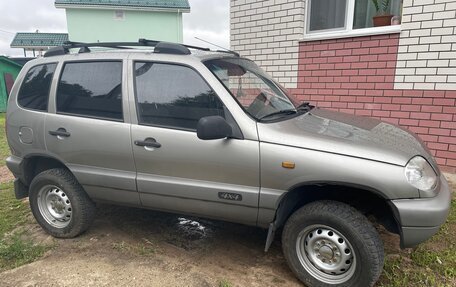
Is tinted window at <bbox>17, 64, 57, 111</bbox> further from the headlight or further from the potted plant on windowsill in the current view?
the potted plant on windowsill

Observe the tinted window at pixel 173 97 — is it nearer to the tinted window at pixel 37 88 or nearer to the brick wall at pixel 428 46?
the tinted window at pixel 37 88

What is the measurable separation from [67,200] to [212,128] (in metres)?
2.00

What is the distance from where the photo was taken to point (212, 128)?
2.65 metres

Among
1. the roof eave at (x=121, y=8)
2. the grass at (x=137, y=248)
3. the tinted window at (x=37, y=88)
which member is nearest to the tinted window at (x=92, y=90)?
the tinted window at (x=37, y=88)

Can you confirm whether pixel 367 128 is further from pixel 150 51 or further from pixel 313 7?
pixel 313 7

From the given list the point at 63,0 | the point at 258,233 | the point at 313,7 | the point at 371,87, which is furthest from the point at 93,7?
the point at 258,233

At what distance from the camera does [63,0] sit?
20.6 m

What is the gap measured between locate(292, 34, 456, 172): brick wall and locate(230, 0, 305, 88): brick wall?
0.25 metres

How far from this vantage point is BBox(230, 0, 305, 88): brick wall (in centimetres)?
626

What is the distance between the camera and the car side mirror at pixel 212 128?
2635 mm

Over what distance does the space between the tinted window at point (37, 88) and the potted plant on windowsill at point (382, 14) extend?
4750mm

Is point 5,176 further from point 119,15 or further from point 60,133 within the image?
point 119,15

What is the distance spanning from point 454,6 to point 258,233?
13.4 ft

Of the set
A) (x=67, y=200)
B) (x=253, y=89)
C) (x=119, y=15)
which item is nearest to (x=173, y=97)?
(x=253, y=89)
